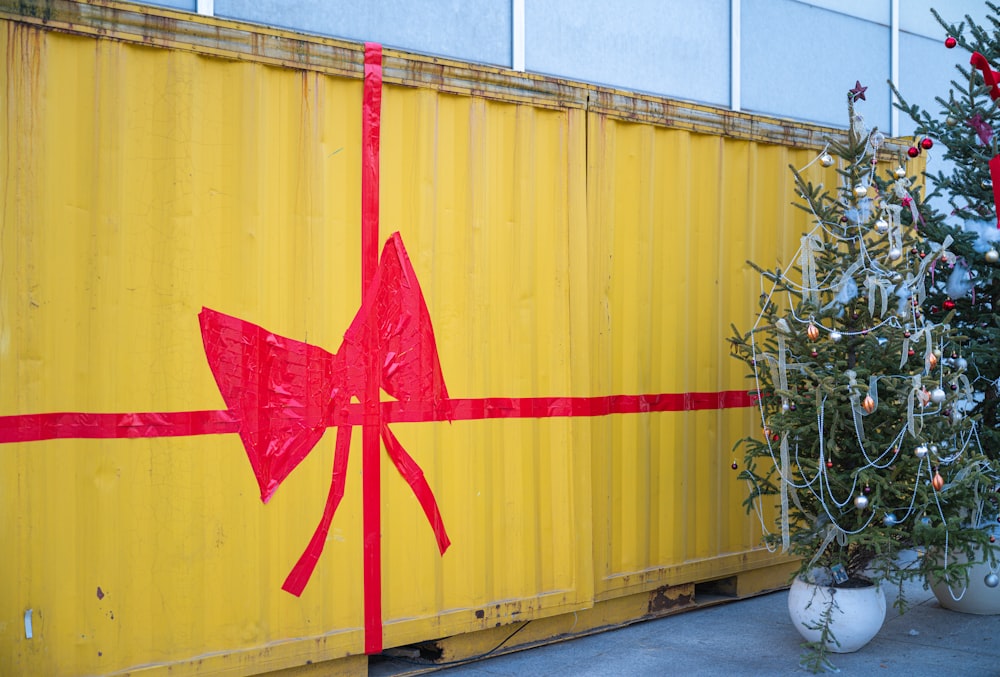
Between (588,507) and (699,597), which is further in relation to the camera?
(699,597)

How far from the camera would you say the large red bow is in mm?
4410

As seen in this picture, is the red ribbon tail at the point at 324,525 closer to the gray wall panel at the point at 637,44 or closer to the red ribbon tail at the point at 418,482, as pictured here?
the red ribbon tail at the point at 418,482

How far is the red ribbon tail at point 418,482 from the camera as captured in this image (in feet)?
15.9

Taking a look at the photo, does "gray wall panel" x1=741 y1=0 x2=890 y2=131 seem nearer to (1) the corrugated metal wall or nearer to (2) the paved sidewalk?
(1) the corrugated metal wall

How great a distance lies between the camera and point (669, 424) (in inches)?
240

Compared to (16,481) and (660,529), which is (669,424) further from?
(16,481)

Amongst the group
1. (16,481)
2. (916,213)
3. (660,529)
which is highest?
(916,213)

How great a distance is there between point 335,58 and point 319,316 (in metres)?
1.23

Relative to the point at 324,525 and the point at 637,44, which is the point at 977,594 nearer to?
the point at 324,525

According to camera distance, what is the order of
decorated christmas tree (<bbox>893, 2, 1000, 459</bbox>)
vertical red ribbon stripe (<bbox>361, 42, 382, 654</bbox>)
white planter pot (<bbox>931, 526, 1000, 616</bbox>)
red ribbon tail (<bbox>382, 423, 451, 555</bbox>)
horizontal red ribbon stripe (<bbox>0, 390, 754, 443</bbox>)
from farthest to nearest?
white planter pot (<bbox>931, 526, 1000, 616</bbox>)
decorated christmas tree (<bbox>893, 2, 1000, 459</bbox>)
red ribbon tail (<bbox>382, 423, 451, 555</bbox>)
vertical red ribbon stripe (<bbox>361, 42, 382, 654</bbox>)
horizontal red ribbon stripe (<bbox>0, 390, 754, 443</bbox>)

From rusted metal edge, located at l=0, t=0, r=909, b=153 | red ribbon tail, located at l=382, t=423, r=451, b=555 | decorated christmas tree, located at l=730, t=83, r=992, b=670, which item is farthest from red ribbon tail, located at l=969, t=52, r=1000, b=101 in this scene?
red ribbon tail, located at l=382, t=423, r=451, b=555

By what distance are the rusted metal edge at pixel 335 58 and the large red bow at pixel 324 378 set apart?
878 mm

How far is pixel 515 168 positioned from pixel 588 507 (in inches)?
75.9

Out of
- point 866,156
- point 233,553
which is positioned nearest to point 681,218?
point 866,156
